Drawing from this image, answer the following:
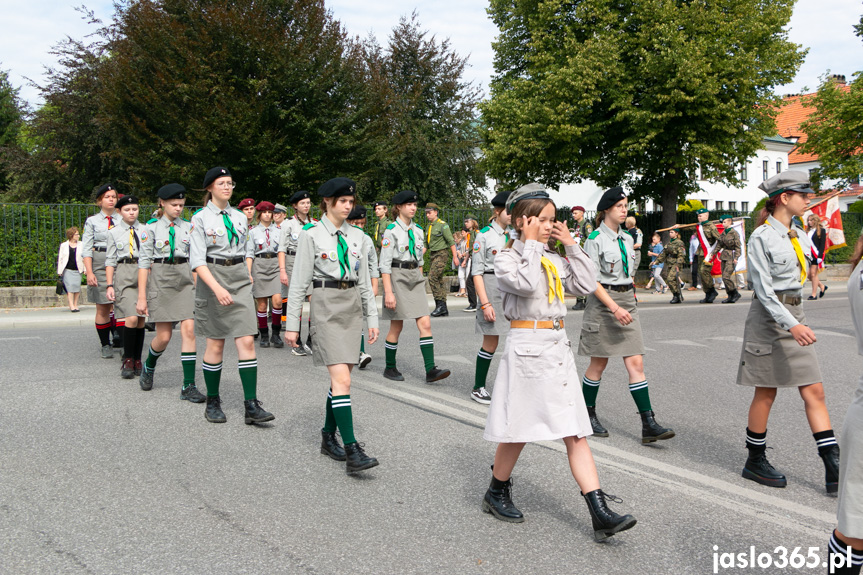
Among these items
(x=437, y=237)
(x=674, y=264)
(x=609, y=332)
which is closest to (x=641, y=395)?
(x=609, y=332)

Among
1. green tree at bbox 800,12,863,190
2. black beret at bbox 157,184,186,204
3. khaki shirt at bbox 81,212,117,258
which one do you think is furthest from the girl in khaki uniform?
green tree at bbox 800,12,863,190

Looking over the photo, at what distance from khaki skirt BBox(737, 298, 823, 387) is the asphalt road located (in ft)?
2.21

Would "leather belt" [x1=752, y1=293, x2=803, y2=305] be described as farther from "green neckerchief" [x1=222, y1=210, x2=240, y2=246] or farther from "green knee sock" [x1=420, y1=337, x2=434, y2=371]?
"green neckerchief" [x1=222, y1=210, x2=240, y2=246]

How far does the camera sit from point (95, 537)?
3814mm

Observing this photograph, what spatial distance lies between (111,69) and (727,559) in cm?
2728

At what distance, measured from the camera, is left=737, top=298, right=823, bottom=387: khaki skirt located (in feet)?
15.1

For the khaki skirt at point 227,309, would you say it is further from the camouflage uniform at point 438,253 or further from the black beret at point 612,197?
the camouflage uniform at point 438,253

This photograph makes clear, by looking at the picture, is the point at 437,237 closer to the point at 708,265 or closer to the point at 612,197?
the point at 708,265

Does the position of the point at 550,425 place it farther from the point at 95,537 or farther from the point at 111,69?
the point at 111,69

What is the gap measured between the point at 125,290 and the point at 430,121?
31297mm

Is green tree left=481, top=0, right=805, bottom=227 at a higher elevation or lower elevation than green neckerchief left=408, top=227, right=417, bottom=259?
higher

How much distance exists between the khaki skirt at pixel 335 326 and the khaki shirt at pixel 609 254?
1.93 meters

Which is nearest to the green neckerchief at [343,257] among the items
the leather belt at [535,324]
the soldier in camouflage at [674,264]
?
the leather belt at [535,324]

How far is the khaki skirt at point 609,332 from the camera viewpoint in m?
5.62
